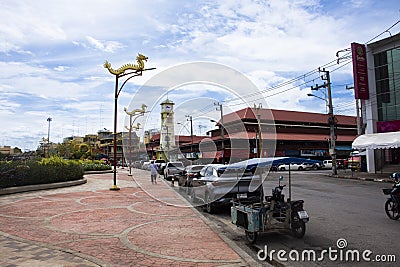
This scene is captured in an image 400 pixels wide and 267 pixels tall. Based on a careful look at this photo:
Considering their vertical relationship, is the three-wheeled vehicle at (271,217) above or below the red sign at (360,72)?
below

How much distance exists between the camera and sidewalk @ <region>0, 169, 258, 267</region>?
5.66m

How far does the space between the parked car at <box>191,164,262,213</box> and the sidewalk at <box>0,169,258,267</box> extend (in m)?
0.72

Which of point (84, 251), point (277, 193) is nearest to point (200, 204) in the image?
point (277, 193)

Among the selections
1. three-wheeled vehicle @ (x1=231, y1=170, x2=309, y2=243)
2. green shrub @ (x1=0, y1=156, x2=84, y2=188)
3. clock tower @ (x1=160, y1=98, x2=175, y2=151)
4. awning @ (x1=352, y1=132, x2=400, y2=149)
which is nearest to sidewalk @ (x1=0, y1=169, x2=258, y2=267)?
three-wheeled vehicle @ (x1=231, y1=170, x2=309, y2=243)

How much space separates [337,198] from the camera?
13.7 meters

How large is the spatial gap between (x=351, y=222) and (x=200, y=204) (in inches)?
221

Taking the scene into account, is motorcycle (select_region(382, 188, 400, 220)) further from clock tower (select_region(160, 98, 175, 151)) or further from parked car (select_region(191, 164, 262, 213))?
clock tower (select_region(160, 98, 175, 151))

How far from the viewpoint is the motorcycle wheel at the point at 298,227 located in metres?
7.22

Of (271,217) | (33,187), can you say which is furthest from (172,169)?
(271,217)

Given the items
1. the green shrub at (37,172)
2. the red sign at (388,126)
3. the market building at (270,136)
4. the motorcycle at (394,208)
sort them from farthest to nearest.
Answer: the market building at (270,136) < the red sign at (388,126) < the green shrub at (37,172) < the motorcycle at (394,208)

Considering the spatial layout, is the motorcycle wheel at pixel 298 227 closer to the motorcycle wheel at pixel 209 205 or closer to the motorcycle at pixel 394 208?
the motorcycle at pixel 394 208

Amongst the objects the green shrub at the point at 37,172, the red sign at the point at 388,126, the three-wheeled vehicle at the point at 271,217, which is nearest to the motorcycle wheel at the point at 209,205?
the three-wheeled vehicle at the point at 271,217

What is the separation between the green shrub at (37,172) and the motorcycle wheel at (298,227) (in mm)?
12988

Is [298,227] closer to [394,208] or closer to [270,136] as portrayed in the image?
[394,208]
